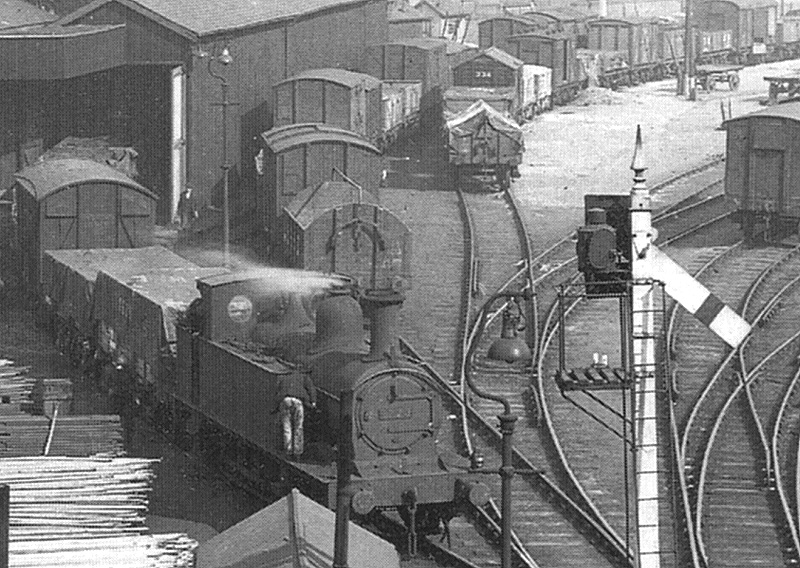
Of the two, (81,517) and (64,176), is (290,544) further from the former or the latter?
(64,176)

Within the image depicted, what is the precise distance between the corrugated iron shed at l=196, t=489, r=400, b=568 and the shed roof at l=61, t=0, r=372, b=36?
29869mm

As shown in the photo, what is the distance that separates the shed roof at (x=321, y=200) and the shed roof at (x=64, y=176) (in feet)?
10.2

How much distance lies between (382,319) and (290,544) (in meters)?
5.55

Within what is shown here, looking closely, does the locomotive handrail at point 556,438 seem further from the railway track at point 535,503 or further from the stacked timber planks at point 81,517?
the stacked timber planks at point 81,517

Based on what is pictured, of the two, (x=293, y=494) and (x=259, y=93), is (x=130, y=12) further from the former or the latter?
(x=293, y=494)

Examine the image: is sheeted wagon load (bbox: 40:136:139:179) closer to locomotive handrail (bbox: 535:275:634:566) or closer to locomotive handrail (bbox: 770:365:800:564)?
locomotive handrail (bbox: 535:275:634:566)

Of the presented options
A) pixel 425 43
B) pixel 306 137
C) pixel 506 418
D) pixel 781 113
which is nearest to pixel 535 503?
pixel 506 418

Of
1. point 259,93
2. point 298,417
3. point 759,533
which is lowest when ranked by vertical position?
point 759,533

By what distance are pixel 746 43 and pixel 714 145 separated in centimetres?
3368

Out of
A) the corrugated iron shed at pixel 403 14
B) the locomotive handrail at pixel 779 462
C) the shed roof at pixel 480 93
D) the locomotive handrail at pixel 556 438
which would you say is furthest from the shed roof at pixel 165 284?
the corrugated iron shed at pixel 403 14

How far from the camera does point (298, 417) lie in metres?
19.5

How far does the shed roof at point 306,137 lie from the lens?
126ft

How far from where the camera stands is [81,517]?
51.4ft

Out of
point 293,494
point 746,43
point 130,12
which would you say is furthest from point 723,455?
point 746,43
